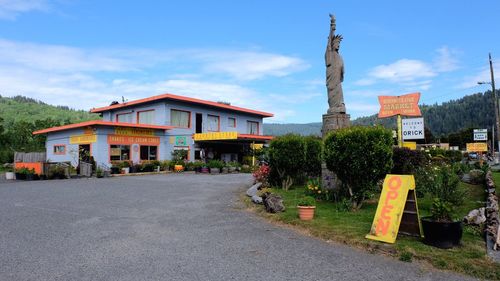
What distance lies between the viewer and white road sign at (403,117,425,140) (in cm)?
1702

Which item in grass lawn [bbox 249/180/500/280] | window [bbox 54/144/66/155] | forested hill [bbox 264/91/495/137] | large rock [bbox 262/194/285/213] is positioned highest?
forested hill [bbox 264/91/495/137]

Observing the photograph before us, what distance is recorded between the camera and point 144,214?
8.98 m

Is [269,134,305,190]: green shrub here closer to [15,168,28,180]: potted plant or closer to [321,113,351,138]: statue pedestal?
[321,113,351,138]: statue pedestal

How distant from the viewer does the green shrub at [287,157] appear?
1277 cm

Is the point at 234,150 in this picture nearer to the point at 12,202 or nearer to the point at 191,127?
the point at 191,127

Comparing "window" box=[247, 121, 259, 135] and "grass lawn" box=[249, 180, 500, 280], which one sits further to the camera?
"window" box=[247, 121, 259, 135]

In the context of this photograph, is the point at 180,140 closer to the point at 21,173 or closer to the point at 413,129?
the point at 21,173

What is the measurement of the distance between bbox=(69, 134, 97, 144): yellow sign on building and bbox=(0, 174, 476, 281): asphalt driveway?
16039 millimetres

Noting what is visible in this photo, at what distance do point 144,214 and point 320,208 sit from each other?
451 cm

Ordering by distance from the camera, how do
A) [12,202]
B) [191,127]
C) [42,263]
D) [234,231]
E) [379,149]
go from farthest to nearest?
[191,127] < [12,202] < [379,149] < [234,231] < [42,263]

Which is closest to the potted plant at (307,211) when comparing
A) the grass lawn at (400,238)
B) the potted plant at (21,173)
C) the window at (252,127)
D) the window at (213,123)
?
the grass lawn at (400,238)

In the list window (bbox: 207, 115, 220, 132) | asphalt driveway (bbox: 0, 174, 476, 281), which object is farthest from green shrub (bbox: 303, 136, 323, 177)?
window (bbox: 207, 115, 220, 132)

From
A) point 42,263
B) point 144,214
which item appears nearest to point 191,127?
point 144,214

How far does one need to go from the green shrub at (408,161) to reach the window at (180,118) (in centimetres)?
2195
